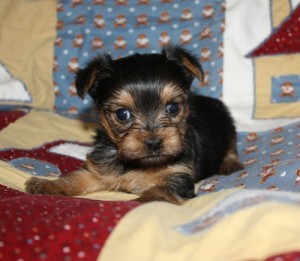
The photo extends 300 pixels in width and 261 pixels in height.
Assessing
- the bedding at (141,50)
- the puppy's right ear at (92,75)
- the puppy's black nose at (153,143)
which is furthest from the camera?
the bedding at (141,50)

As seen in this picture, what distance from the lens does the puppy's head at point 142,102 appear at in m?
4.81

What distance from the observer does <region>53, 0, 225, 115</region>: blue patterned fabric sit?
7.27 meters

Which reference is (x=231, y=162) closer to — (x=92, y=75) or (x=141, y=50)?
(x=92, y=75)

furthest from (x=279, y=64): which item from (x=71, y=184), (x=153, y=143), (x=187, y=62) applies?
Answer: (x=71, y=184)

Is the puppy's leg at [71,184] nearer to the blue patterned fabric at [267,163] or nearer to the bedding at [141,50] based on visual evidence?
the bedding at [141,50]

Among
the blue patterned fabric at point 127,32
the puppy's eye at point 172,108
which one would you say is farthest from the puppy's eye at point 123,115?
the blue patterned fabric at point 127,32

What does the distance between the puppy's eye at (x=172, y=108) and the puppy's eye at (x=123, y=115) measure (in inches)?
14.0

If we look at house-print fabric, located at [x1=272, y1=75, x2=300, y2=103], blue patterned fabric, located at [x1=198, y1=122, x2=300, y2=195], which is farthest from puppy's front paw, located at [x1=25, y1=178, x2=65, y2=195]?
house-print fabric, located at [x1=272, y1=75, x2=300, y2=103]

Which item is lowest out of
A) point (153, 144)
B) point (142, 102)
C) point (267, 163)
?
point (267, 163)

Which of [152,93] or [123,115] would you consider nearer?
[152,93]

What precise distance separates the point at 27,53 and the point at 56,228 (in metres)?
4.53

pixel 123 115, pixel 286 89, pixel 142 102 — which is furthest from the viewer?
pixel 286 89

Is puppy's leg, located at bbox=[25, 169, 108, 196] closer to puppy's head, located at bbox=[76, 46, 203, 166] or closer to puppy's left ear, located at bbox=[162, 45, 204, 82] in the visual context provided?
puppy's head, located at bbox=[76, 46, 203, 166]

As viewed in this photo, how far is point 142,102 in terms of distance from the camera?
16.2ft
